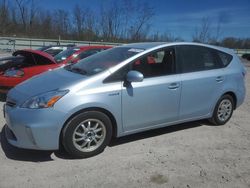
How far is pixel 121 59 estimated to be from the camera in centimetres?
450

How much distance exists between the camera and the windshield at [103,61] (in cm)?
444

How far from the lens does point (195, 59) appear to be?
5.17 meters

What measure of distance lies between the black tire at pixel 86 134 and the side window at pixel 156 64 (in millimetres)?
960

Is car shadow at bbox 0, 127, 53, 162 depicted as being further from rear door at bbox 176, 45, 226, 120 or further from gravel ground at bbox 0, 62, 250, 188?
rear door at bbox 176, 45, 226, 120

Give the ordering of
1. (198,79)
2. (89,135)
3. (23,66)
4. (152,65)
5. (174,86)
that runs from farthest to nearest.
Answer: (23,66), (198,79), (174,86), (152,65), (89,135)

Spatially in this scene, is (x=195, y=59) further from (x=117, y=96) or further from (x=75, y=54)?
(x=75, y=54)

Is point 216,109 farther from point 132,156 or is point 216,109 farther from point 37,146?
point 37,146

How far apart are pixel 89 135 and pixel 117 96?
26.5 inches

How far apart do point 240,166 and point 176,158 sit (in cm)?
87

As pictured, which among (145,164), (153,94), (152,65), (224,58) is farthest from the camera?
(224,58)

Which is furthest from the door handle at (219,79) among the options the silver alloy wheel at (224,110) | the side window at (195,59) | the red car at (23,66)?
the red car at (23,66)

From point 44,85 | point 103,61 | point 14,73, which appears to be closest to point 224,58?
point 103,61

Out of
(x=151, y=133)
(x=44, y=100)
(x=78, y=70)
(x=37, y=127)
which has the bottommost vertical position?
(x=151, y=133)

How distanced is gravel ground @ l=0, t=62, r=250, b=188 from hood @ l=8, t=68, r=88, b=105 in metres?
0.84
